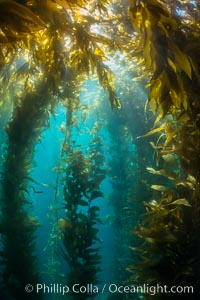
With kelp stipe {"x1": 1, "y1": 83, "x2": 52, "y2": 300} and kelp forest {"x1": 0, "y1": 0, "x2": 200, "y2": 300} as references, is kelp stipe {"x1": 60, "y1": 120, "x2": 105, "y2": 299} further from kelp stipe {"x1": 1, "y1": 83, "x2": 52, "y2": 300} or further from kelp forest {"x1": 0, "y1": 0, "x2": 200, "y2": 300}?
kelp stipe {"x1": 1, "y1": 83, "x2": 52, "y2": 300}

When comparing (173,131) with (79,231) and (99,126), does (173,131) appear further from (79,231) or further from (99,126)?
(99,126)

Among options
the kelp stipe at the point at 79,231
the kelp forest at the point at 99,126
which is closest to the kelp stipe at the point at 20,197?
the kelp forest at the point at 99,126

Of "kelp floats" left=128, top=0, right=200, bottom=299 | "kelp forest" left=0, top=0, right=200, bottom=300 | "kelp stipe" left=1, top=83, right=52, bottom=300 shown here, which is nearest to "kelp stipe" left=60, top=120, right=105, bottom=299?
"kelp forest" left=0, top=0, right=200, bottom=300

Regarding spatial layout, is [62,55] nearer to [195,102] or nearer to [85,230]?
[195,102]

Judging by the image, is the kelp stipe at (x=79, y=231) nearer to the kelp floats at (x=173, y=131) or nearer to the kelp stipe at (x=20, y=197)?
the kelp stipe at (x=20, y=197)

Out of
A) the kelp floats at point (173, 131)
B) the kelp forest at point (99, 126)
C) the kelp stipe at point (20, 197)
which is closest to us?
the kelp floats at point (173, 131)

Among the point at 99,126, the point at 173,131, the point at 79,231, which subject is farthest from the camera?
the point at 99,126

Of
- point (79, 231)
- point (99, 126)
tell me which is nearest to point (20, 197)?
point (79, 231)

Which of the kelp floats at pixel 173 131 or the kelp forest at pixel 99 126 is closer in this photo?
the kelp floats at pixel 173 131

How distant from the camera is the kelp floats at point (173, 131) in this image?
5.24 ft

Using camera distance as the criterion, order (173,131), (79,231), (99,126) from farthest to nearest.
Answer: (99,126) < (79,231) < (173,131)

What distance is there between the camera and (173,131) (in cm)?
244

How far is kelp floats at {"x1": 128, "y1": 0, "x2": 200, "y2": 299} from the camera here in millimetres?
1599

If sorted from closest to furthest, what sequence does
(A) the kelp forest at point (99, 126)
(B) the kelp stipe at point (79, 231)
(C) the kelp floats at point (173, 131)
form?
1. (C) the kelp floats at point (173, 131)
2. (A) the kelp forest at point (99, 126)
3. (B) the kelp stipe at point (79, 231)
